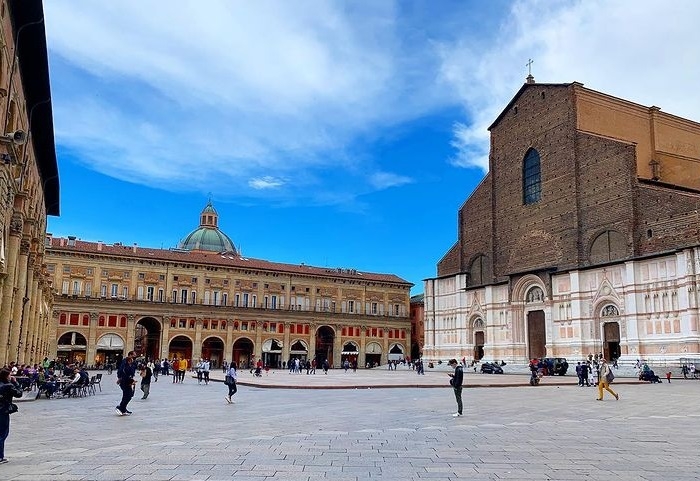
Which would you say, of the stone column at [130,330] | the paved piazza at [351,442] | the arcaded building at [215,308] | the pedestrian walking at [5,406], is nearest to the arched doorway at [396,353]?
the arcaded building at [215,308]

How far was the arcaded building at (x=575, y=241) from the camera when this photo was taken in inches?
1606

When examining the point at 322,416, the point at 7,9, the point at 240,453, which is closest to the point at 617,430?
the point at 322,416

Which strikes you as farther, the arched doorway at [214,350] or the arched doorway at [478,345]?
the arched doorway at [214,350]

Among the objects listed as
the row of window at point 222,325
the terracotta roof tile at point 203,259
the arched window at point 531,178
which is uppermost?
the arched window at point 531,178

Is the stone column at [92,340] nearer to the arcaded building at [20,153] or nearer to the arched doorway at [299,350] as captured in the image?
the arched doorway at [299,350]

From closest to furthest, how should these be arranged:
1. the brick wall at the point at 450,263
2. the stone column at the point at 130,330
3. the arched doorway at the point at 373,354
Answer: the brick wall at the point at 450,263 → the stone column at the point at 130,330 → the arched doorway at the point at 373,354

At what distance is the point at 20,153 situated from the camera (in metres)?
20.7

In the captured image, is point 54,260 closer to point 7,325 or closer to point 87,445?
point 7,325

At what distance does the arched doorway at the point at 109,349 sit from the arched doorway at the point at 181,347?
5.21 m

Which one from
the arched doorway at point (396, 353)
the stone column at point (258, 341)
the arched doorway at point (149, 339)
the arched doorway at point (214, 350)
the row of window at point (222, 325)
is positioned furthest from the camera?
the arched doorway at point (396, 353)

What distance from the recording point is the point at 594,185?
153 feet

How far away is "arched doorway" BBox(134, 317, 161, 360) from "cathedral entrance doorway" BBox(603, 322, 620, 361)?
44595mm

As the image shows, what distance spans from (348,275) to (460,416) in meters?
64.0

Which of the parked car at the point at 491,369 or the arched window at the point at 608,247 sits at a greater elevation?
the arched window at the point at 608,247
